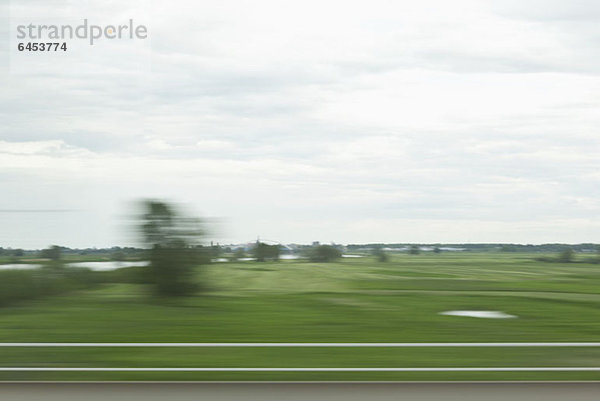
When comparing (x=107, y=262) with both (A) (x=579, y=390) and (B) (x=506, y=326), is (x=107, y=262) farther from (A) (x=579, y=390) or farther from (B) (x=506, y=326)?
(A) (x=579, y=390)

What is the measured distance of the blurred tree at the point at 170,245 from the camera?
2078 centimetres

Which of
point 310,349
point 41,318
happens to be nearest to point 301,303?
point 41,318

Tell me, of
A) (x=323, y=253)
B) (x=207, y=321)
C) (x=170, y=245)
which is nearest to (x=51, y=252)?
(x=170, y=245)

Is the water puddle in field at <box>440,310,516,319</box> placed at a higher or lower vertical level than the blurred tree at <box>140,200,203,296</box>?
lower

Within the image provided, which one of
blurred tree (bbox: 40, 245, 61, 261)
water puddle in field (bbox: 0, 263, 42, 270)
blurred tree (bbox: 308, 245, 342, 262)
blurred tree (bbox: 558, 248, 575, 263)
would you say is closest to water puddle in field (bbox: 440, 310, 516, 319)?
blurred tree (bbox: 40, 245, 61, 261)

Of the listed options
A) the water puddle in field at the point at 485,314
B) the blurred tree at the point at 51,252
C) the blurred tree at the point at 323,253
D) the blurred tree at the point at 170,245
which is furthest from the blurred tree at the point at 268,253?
the blurred tree at the point at 51,252

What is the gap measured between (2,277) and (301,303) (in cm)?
974

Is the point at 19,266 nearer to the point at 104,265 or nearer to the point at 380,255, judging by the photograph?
the point at 104,265

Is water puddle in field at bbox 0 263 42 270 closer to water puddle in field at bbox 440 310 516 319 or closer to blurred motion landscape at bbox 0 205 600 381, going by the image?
blurred motion landscape at bbox 0 205 600 381

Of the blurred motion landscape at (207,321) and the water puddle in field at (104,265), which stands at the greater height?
the water puddle in field at (104,265)

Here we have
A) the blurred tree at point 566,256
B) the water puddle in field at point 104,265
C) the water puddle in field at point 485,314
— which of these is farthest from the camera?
the blurred tree at point 566,256

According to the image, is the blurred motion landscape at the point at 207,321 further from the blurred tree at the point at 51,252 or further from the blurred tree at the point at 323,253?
the blurred tree at the point at 323,253

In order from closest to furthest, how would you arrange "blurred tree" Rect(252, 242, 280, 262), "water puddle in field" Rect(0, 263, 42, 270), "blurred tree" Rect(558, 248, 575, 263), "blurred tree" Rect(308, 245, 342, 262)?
"water puddle in field" Rect(0, 263, 42, 270)
"blurred tree" Rect(252, 242, 280, 262)
"blurred tree" Rect(308, 245, 342, 262)
"blurred tree" Rect(558, 248, 575, 263)

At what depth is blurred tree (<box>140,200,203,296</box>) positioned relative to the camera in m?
20.8
